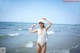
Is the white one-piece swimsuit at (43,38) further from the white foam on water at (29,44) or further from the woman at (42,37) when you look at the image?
the white foam on water at (29,44)

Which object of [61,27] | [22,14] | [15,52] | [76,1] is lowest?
[15,52]

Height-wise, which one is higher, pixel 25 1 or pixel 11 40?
pixel 25 1

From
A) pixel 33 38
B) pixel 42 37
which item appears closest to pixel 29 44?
pixel 33 38

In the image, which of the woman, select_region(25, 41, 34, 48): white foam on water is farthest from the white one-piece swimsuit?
select_region(25, 41, 34, 48): white foam on water

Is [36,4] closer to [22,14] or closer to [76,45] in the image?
[22,14]

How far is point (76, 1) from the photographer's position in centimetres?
266

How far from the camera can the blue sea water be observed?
2648 mm

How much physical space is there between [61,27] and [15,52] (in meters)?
0.73

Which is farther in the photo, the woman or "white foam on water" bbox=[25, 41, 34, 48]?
"white foam on water" bbox=[25, 41, 34, 48]

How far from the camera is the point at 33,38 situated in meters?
2.66

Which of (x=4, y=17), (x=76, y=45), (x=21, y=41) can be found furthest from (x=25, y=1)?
(x=76, y=45)

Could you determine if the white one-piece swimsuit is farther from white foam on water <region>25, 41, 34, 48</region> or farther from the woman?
white foam on water <region>25, 41, 34, 48</region>

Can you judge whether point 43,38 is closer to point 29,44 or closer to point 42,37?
point 42,37

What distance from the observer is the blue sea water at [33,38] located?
2648 mm
